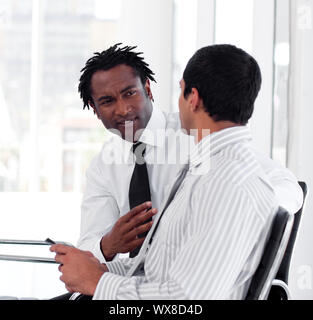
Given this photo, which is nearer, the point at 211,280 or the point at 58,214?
the point at 211,280

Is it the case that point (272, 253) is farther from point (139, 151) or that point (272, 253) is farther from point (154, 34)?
point (154, 34)

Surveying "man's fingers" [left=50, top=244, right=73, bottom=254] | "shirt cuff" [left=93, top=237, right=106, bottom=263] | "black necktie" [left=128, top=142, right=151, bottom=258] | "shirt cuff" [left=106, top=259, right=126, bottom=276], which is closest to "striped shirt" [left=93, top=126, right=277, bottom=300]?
"man's fingers" [left=50, top=244, right=73, bottom=254]

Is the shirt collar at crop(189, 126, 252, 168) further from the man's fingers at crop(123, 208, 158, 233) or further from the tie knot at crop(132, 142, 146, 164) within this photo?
the tie knot at crop(132, 142, 146, 164)

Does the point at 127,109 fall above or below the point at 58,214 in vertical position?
above

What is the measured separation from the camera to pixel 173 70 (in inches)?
134

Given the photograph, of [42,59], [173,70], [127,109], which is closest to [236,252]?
[127,109]

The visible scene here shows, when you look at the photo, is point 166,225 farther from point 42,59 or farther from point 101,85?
point 42,59

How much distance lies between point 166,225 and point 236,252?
0.19 metres

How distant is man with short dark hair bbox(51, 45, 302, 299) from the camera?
922 millimetres

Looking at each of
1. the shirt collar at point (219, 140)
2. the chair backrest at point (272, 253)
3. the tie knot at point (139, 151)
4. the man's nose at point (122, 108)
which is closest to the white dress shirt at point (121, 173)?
A: the tie knot at point (139, 151)

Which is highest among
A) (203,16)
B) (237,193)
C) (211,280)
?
(203,16)

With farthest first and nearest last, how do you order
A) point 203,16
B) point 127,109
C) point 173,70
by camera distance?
1. point 173,70
2. point 203,16
3. point 127,109

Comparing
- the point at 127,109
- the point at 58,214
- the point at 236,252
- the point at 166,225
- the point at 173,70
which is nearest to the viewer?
the point at 236,252

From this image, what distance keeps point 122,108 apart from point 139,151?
184 mm
